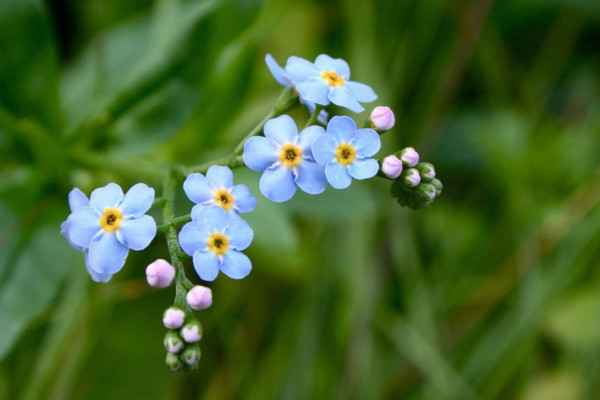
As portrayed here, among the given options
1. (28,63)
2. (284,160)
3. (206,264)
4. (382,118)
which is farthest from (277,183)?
(28,63)

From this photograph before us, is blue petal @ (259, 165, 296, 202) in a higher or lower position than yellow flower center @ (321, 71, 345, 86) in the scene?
lower

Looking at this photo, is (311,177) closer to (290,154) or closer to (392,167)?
(290,154)

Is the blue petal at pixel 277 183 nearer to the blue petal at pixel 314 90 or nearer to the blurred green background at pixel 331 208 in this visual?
the blue petal at pixel 314 90

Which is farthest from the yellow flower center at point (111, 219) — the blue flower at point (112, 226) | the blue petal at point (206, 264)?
the blue petal at point (206, 264)

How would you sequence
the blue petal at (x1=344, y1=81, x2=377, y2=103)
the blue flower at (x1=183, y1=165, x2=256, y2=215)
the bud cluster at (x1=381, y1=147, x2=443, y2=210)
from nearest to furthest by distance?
the blue flower at (x1=183, y1=165, x2=256, y2=215) < the bud cluster at (x1=381, y1=147, x2=443, y2=210) < the blue petal at (x1=344, y1=81, x2=377, y2=103)

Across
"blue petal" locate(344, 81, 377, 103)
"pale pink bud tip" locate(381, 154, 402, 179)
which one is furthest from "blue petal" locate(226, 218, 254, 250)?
"blue petal" locate(344, 81, 377, 103)

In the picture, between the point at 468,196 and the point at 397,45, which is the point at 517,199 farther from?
the point at 397,45

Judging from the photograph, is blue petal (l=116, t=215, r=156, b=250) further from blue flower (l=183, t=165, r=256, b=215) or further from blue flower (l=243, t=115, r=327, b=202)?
blue flower (l=243, t=115, r=327, b=202)
